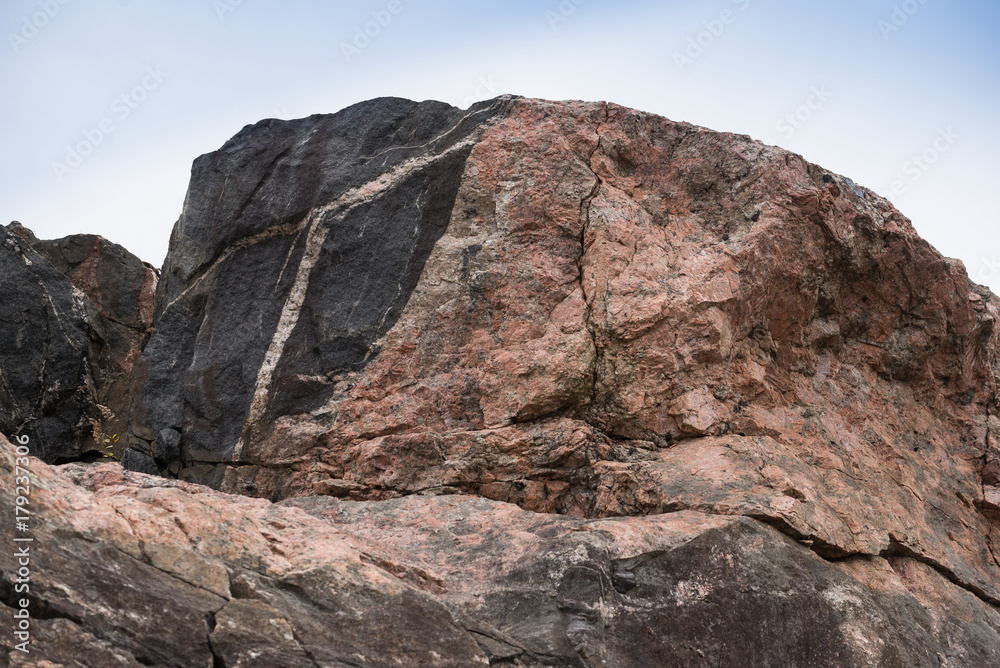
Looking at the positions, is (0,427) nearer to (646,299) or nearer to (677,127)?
(646,299)

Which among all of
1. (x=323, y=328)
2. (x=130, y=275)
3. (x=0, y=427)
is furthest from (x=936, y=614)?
(x=130, y=275)

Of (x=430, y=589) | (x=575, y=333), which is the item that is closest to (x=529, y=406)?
(x=575, y=333)

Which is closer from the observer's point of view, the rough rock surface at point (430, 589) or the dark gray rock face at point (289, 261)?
the rough rock surface at point (430, 589)

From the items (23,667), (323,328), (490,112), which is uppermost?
(490,112)

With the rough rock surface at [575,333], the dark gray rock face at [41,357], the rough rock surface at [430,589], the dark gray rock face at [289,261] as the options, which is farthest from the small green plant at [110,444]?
the rough rock surface at [430,589]

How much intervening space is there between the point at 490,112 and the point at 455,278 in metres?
1.42

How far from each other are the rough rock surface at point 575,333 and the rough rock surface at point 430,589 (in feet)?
1.35

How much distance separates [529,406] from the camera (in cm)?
573

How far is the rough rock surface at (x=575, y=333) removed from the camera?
5684 millimetres

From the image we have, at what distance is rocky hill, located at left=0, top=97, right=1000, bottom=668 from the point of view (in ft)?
13.8

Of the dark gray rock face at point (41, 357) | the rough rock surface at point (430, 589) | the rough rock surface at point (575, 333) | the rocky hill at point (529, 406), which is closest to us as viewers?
the rough rock surface at point (430, 589)

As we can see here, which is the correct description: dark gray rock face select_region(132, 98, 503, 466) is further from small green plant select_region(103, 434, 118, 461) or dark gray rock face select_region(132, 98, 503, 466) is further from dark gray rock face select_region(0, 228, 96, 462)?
dark gray rock face select_region(0, 228, 96, 462)

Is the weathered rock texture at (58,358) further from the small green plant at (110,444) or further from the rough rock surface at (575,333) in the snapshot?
the rough rock surface at (575,333)

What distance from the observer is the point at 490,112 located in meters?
6.78
